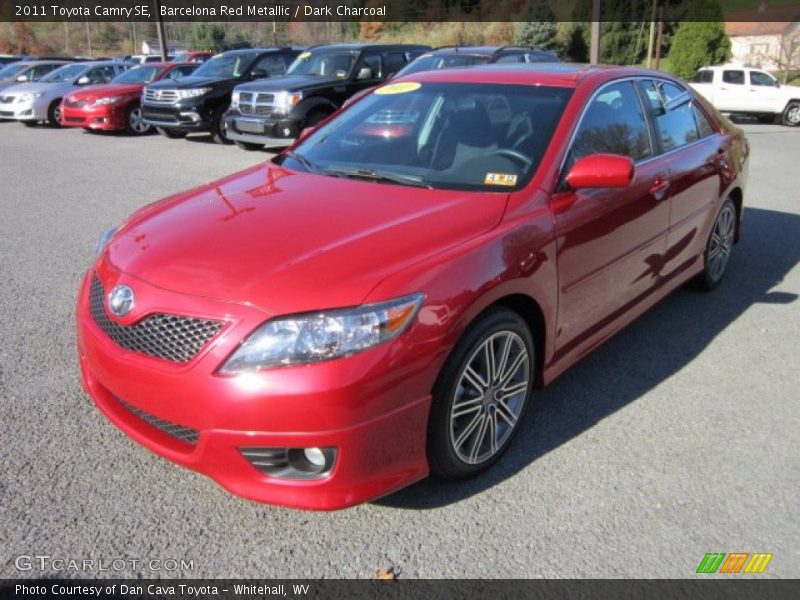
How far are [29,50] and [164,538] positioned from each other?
65.6 m

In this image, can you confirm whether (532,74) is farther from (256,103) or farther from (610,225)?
(256,103)

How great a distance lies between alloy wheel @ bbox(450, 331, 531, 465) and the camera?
2.86 m

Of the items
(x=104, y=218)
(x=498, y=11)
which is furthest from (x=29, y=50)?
(x=104, y=218)

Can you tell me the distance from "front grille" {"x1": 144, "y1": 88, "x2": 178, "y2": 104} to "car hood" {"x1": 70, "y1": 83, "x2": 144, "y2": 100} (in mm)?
1377

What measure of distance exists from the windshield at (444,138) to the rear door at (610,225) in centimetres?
23

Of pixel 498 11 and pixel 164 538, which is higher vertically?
pixel 498 11

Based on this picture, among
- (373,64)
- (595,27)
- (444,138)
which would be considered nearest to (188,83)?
(373,64)

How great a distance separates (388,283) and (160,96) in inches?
Result: 520

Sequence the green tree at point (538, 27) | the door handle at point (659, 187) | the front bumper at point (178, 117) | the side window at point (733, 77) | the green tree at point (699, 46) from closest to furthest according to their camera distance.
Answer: the door handle at point (659, 187), the front bumper at point (178, 117), the side window at point (733, 77), the green tree at point (699, 46), the green tree at point (538, 27)

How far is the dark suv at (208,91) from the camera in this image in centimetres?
1381

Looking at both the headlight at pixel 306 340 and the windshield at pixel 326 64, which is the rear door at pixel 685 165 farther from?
the windshield at pixel 326 64

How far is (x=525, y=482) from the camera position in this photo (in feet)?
9.88

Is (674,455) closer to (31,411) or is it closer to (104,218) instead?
(31,411)

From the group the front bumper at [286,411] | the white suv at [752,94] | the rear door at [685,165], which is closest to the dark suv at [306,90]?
the rear door at [685,165]
